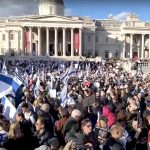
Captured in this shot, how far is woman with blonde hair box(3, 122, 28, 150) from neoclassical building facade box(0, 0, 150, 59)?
222 ft

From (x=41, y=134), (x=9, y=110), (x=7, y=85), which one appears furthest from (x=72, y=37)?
(x=41, y=134)

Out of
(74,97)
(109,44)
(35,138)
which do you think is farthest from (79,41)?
(35,138)

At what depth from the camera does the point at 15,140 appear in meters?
6.57

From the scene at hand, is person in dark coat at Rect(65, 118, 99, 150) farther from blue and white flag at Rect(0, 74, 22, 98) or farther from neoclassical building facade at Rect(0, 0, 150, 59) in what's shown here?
neoclassical building facade at Rect(0, 0, 150, 59)

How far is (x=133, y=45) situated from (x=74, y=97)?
231 ft

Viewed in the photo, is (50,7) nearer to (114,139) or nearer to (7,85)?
(7,85)

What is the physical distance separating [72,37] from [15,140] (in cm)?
6949

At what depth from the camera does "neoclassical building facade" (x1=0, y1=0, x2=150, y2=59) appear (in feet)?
248

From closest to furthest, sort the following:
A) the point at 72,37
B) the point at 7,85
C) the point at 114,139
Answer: the point at 114,139 < the point at 7,85 < the point at 72,37

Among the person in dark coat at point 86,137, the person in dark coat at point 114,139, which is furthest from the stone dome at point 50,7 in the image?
the person in dark coat at point 114,139

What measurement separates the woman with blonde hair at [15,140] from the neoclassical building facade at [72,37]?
67701 millimetres

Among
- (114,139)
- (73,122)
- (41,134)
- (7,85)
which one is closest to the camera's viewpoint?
(114,139)

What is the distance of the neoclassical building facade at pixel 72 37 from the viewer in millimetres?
75500

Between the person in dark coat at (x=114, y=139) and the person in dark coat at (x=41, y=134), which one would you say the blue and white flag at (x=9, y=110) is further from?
the person in dark coat at (x=114, y=139)
